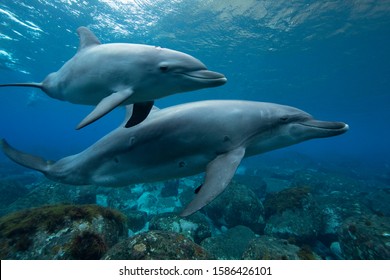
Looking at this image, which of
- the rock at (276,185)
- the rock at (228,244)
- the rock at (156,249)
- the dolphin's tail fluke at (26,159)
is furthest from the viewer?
the rock at (276,185)

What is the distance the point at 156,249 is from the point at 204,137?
1968mm

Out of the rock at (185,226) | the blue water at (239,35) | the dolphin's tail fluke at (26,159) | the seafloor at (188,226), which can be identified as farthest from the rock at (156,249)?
the blue water at (239,35)

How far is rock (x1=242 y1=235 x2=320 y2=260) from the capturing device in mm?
4781

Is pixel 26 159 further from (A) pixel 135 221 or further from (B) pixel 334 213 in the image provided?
(B) pixel 334 213

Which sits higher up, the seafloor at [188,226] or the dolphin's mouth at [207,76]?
the dolphin's mouth at [207,76]

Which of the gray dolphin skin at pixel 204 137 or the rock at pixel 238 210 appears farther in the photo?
the rock at pixel 238 210

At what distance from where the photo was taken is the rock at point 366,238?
18.5 ft

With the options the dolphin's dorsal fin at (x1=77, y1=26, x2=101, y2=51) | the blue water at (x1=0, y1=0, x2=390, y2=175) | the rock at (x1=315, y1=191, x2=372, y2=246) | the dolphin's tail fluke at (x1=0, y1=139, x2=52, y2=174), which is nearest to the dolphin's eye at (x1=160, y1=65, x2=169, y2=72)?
the dolphin's dorsal fin at (x1=77, y1=26, x2=101, y2=51)

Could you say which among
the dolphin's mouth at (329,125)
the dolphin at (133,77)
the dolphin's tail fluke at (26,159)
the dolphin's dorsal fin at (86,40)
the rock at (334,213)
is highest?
the dolphin's dorsal fin at (86,40)

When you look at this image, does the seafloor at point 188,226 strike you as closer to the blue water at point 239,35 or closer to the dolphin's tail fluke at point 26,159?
the dolphin's tail fluke at point 26,159

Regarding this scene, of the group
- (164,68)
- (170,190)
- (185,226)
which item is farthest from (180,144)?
(170,190)

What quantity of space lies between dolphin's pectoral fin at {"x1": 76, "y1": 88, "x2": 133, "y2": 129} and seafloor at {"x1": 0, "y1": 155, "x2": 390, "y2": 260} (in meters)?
1.84

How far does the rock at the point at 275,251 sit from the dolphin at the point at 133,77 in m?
3.56
